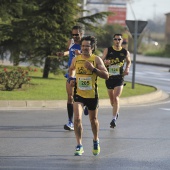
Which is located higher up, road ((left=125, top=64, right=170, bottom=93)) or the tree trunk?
the tree trunk

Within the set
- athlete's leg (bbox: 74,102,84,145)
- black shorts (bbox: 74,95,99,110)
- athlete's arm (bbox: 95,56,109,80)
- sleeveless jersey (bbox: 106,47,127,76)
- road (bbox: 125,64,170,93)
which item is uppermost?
athlete's arm (bbox: 95,56,109,80)

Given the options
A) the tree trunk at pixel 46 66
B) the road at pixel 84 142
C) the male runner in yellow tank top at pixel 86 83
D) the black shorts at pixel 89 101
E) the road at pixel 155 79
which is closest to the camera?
the road at pixel 84 142

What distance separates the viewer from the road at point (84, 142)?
360 inches

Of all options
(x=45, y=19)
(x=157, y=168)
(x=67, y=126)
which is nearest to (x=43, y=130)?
(x=67, y=126)

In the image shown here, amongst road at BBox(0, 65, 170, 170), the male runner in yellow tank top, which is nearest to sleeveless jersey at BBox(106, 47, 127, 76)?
road at BBox(0, 65, 170, 170)

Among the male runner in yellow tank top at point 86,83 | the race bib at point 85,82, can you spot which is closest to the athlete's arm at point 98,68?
the male runner in yellow tank top at point 86,83

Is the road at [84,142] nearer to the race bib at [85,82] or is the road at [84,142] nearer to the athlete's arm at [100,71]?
the race bib at [85,82]

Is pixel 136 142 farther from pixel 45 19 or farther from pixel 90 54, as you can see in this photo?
pixel 45 19

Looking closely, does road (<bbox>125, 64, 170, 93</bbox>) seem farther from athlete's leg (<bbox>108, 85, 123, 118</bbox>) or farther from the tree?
athlete's leg (<bbox>108, 85, 123, 118</bbox>)

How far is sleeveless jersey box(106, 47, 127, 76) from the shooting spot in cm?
1341

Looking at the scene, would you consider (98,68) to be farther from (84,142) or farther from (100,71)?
(84,142)

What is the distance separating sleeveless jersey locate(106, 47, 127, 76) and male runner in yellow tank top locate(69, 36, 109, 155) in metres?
3.54

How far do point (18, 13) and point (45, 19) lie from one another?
3375 mm

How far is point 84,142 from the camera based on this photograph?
11.1 metres
